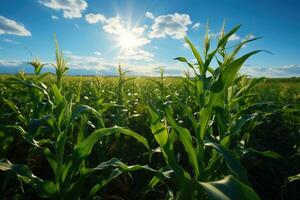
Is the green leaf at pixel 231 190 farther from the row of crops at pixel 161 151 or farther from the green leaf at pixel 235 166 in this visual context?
the green leaf at pixel 235 166

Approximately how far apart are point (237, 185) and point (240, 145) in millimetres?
1566

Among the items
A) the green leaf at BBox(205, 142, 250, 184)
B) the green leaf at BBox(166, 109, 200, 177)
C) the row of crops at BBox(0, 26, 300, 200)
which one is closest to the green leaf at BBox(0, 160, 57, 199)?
the row of crops at BBox(0, 26, 300, 200)

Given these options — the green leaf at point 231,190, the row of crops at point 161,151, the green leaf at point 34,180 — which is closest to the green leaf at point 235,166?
the row of crops at point 161,151

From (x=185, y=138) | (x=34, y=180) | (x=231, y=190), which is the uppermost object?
(x=231, y=190)

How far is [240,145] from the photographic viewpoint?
7.27 feet

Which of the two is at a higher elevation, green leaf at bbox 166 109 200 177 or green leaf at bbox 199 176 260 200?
green leaf at bbox 199 176 260 200

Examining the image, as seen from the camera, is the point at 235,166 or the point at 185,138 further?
the point at 185,138

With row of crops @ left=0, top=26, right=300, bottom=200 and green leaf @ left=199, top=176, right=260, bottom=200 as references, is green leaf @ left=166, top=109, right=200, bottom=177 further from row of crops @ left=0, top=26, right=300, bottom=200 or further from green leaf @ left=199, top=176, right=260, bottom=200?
green leaf @ left=199, top=176, right=260, bottom=200

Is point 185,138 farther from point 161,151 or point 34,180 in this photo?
point 34,180

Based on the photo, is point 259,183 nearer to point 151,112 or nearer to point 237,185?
point 151,112

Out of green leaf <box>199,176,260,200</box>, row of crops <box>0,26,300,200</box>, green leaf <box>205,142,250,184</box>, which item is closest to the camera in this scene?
green leaf <box>199,176,260,200</box>

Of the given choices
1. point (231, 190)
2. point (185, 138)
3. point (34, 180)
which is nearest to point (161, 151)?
point (185, 138)

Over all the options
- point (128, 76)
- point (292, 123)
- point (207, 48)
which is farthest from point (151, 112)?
point (292, 123)

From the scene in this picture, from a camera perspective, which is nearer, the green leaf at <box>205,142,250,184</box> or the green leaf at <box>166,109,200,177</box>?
the green leaf at <box>205,142,250,184</box>
